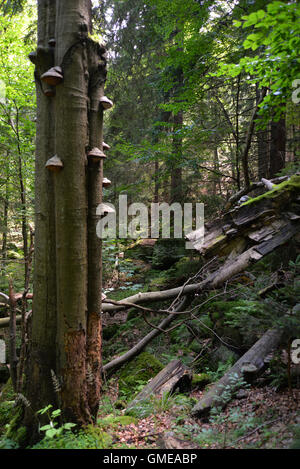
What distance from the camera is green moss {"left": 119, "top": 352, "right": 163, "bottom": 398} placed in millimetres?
4507

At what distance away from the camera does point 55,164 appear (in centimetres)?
266

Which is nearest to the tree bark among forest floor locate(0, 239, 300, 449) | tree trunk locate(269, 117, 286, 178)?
forest floor locate(0, 239, 300, 449)

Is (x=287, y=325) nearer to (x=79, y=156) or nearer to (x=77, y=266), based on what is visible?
(x=77, y=266)

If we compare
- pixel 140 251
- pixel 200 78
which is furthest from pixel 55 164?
pixel 140 251

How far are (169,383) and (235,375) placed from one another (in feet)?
3.40

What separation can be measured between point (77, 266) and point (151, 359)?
3.16 metres

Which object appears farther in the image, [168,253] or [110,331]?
[168,253]

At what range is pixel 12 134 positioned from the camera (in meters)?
9.25

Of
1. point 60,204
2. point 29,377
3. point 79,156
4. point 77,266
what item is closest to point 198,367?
point 29,377

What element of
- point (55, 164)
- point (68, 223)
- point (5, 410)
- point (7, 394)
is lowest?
point (7, 394)

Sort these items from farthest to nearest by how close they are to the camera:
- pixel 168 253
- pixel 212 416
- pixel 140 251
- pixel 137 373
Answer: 1. pixel 140 251
2. pixel 168 253
3. pixel 137 373
4. pixel 212 416

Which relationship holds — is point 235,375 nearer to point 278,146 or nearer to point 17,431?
point 17,431

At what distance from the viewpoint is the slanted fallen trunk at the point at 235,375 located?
3.24m

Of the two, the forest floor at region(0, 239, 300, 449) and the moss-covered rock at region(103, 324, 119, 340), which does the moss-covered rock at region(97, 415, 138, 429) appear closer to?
the forest floor at region(0, 239, 300, 449)
